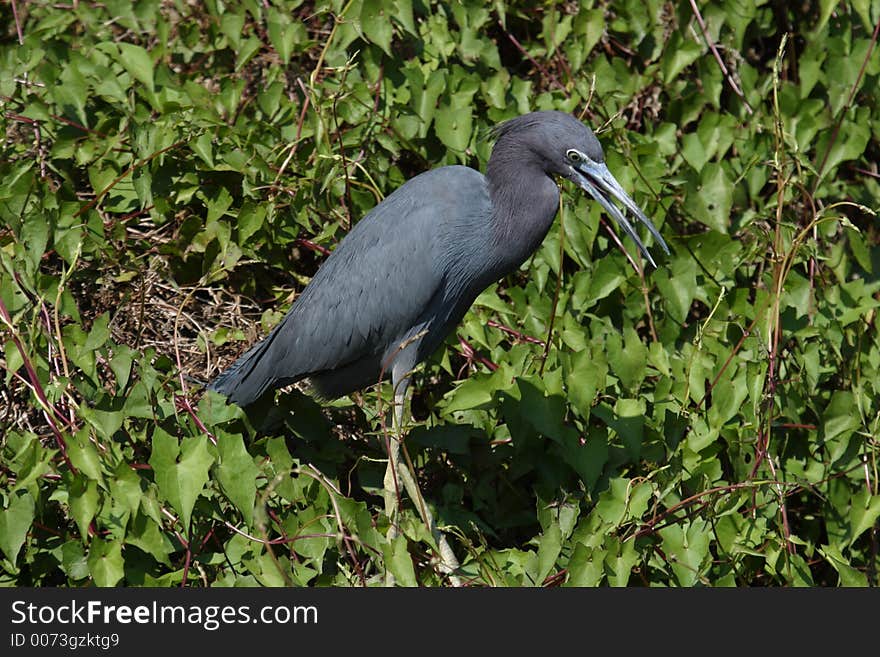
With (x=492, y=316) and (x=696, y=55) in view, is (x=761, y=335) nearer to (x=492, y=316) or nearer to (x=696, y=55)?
(x=492, y=316)

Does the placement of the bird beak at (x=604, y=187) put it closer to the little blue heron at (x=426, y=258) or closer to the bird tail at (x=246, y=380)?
the little blue heron at (x=426, y=258)

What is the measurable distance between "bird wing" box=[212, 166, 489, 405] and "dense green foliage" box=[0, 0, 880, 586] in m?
0.23

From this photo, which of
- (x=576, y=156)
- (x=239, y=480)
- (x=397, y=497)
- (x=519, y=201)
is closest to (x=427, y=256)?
(x=519, y=201)

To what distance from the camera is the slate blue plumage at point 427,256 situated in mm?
3520

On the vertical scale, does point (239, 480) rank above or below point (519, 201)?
below

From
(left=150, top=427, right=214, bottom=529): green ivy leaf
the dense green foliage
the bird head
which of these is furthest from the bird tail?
the bird head

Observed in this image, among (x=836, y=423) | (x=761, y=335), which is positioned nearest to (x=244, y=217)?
(x=761, y=335)

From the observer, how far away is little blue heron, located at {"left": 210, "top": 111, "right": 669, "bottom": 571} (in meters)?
3.51

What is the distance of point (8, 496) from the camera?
3043 millimetres

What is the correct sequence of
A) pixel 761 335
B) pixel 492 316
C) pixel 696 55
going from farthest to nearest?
pixel 696 55 → pixel 492 316 → pixel 761 335

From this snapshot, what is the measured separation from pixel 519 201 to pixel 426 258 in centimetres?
34

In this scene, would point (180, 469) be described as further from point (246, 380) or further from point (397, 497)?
point (246, 380)

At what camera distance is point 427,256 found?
11.7ft

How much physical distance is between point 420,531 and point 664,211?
1.70 metres
